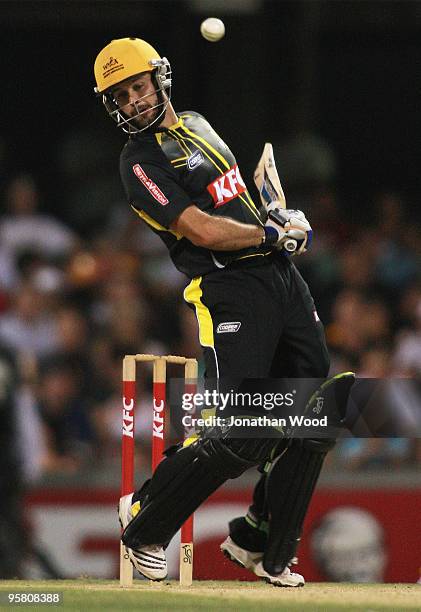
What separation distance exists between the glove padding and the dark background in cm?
499

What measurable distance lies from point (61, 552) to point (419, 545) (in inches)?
76.1

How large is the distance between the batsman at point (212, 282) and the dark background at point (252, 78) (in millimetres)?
4973

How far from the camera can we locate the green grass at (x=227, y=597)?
462cm

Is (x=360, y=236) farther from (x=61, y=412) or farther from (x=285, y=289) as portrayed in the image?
(x=285, y=289)

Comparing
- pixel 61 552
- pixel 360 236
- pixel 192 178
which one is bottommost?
pixel 61 552

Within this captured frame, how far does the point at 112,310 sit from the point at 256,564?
3.44 m

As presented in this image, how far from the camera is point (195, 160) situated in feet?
16.5

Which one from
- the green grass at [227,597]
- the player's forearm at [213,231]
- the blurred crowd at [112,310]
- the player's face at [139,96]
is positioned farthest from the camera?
the blurred crowd at [112,310]

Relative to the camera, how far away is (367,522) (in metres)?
7.72

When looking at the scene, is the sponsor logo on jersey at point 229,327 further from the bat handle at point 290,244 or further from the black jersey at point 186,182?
the bat handle at point 290,244

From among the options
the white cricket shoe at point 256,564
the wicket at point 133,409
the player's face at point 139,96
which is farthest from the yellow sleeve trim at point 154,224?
the white cricket shoe at point 256,564

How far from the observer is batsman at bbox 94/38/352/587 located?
491 cm

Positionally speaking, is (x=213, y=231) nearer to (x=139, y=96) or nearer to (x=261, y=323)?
(x=261, y=323)

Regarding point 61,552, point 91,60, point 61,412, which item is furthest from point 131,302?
point 91,60
